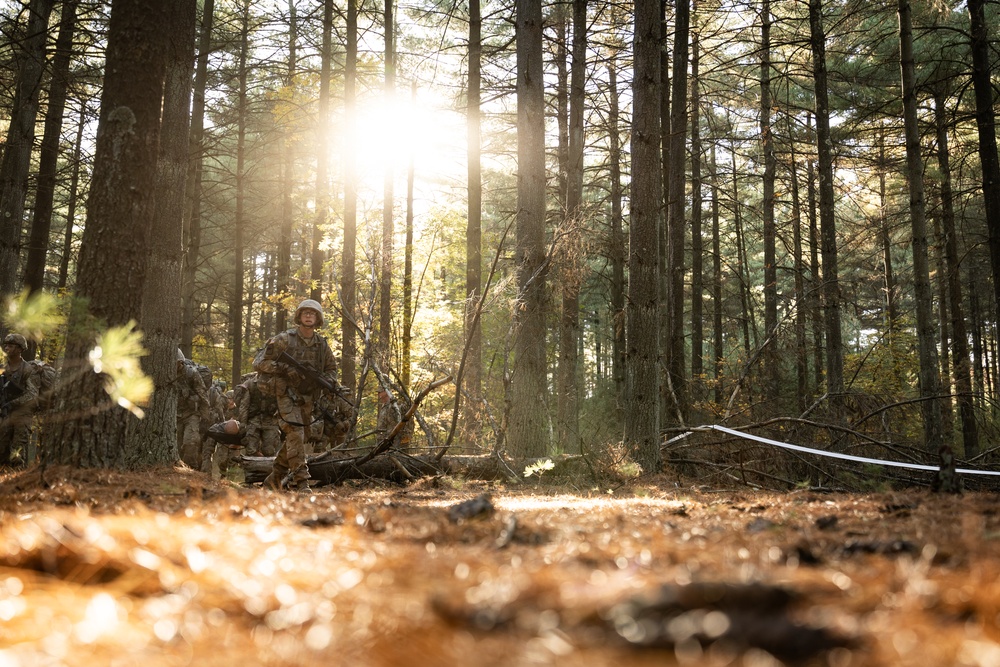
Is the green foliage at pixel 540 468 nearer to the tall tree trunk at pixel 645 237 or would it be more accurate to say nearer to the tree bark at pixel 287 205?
the tall tree trunk at pixel 645 237

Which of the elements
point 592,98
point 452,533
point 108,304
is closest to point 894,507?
point 452,533

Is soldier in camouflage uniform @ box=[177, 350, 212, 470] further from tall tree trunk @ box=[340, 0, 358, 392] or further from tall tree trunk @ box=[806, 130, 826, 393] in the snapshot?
tall tree trunk @ box=[806, 130, 826, 393]

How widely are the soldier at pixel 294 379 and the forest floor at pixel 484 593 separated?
212 inches

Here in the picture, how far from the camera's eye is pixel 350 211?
16234mm

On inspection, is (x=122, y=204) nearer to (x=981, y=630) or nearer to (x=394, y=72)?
(x=981, y=630)

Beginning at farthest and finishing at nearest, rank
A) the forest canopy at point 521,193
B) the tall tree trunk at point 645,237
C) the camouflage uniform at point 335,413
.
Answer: the camouflage uniform at point 335,413, the tall tree trunk at point 645,237, the forest canopy at point 521,193

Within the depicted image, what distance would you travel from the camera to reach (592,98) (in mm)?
14430

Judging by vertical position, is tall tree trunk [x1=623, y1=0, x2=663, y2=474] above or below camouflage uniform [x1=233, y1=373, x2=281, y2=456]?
above

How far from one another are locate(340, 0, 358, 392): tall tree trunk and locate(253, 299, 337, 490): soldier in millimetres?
6418

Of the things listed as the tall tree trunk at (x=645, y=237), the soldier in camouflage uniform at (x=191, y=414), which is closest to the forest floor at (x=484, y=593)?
the tall tree trunk at (x=645, y=237)

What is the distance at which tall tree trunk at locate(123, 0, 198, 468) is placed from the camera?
7.46 meters

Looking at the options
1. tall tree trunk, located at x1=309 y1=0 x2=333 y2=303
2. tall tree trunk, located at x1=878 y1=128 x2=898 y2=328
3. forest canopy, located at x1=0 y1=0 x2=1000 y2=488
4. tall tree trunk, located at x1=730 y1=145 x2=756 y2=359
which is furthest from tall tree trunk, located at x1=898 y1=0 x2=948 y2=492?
tall tree trunk, located at x1=309 y1=0 x2=333 y2=303

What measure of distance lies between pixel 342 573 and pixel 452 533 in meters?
0.87

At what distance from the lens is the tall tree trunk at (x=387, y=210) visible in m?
16.2
